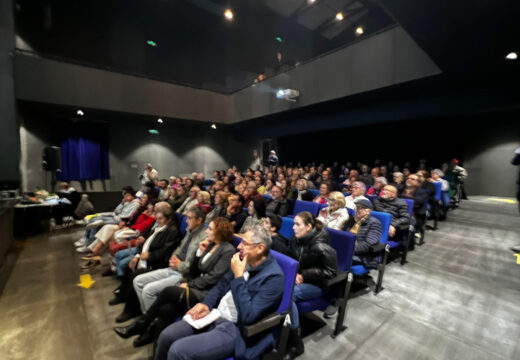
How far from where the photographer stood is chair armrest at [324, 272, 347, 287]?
169 cm

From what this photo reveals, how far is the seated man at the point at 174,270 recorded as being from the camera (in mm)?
1937

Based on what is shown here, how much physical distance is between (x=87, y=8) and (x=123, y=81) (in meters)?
2.90

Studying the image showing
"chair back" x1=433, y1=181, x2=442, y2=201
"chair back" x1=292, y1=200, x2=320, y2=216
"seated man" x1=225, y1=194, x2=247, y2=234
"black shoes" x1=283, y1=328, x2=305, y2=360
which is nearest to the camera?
"black shoes" x1=283, y1=328, x2=305, y2=360

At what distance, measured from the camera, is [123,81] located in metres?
7.05

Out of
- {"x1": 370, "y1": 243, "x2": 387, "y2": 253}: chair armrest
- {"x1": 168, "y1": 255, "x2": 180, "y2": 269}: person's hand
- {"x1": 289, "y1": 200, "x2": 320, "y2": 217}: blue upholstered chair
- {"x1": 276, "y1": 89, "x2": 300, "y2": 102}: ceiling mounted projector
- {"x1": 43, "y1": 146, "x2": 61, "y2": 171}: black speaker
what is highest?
{"x1": 276, "y1": 89, "x2": 300, "y2": 102}: ceiling mounted projector

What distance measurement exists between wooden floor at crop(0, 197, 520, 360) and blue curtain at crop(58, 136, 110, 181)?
4598 mm

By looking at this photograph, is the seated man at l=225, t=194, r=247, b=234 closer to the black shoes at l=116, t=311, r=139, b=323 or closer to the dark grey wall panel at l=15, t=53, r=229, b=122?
the black shoes at l=116, t=311, r=139, b=323

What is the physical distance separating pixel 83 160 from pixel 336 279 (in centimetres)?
848

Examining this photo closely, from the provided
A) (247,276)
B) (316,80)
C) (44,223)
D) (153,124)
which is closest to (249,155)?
(153,124)

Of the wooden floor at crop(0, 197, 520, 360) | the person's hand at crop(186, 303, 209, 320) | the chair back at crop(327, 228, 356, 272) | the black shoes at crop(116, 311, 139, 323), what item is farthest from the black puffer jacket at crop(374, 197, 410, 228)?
the black shoes at crop(116, 311, 139, 323)

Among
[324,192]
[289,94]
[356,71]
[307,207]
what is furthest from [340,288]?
[289,94]

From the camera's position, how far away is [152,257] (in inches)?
89.3

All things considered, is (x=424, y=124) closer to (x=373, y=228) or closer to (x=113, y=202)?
(x=373, y=228)

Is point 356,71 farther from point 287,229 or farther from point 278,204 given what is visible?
point 287,229
